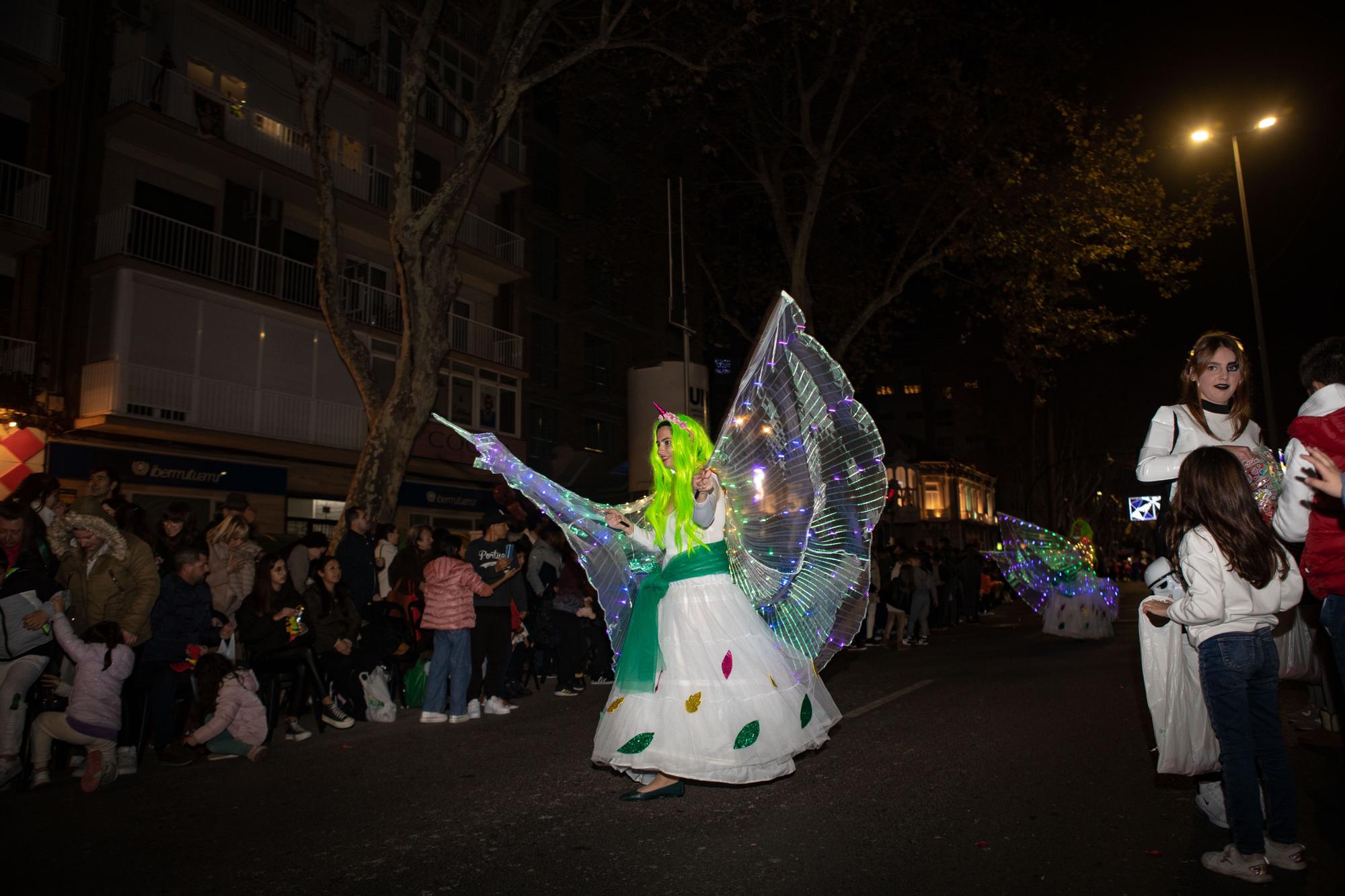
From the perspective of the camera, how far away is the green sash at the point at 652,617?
5035 mm

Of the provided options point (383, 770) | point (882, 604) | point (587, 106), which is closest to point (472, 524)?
point (587, 106)

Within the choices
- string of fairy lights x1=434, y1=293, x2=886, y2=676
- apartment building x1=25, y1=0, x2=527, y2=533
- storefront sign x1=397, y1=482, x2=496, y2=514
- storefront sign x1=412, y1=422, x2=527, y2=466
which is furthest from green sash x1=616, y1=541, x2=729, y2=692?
storefront sign x1=397, y1=482, x2=496, y2=514

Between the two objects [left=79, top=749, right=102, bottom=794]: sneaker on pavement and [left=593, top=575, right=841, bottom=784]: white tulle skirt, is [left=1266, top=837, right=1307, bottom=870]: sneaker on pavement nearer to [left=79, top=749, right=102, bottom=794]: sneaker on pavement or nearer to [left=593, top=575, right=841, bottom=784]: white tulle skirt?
[left=593, top=575, right=841, bottom=784]: white tulle skirt

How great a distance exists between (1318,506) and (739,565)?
2829mm

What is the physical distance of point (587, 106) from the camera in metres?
20.5

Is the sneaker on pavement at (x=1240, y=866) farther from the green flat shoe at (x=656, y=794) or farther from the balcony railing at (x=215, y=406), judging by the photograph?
the balcony railing at (x=215, y=406)

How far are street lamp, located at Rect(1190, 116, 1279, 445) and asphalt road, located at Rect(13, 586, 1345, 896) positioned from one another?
14450mm

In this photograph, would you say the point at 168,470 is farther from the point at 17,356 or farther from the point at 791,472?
the point at 791,472

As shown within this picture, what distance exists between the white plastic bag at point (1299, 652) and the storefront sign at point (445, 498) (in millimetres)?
21158

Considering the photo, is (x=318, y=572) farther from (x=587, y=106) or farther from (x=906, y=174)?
(x=906, y=174)

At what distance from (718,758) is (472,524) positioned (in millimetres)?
23302

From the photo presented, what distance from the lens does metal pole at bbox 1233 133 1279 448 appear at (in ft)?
62.5

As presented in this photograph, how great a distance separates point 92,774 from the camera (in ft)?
19.5

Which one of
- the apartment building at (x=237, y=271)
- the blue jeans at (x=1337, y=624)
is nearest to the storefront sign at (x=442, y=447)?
the apartment building at (x=237, y=271)
